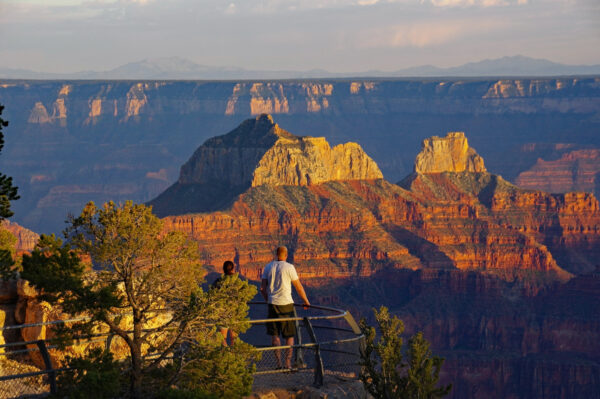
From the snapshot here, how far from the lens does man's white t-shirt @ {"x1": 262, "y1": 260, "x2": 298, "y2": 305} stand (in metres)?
25.5

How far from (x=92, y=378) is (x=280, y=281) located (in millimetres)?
6443

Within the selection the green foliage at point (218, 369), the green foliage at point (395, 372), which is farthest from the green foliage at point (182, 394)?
the green foliage at point (395, 372)

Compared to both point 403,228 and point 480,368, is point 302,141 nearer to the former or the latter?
point 403,228

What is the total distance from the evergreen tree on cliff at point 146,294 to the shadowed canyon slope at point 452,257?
310 ft

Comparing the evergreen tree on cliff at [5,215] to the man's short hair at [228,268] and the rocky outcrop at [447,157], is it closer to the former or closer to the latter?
the man's short hair at [228,268]

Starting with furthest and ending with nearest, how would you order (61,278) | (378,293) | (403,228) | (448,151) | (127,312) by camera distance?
(448,151) < (403,228) < (378,293) < (127,312) < (61,278)

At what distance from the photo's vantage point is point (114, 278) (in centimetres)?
2242

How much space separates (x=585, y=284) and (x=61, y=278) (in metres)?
128

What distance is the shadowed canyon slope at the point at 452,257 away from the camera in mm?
124750

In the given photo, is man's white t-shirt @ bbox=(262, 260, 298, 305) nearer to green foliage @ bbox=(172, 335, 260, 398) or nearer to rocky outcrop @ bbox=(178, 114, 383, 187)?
green foliage @ bbox=(172, 335, 260, 398)

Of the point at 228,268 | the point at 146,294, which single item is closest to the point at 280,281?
the point at 228,268

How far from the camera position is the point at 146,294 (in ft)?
74.2

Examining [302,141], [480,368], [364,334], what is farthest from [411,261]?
[364,334]

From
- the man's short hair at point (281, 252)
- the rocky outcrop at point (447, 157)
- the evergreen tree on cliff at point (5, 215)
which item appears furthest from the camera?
the rocky outcrop at point (447, 157)
